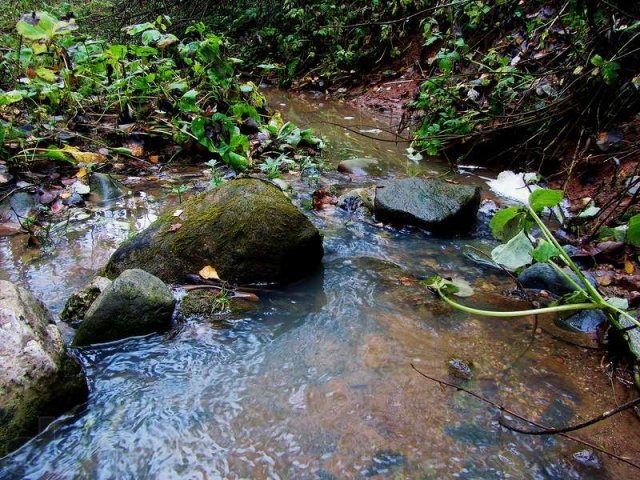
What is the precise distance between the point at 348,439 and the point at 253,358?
1.98 feet

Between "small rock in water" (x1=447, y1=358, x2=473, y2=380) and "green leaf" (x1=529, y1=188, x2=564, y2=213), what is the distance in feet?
2.32

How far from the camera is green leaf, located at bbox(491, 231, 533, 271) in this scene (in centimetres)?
175

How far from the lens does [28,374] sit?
5.20ft

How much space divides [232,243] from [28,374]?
1.19 m

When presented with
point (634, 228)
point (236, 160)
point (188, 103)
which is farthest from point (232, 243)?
point (188, 103)

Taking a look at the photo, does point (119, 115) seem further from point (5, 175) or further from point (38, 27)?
point (5, 175)

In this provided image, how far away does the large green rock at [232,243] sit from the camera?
2551mm

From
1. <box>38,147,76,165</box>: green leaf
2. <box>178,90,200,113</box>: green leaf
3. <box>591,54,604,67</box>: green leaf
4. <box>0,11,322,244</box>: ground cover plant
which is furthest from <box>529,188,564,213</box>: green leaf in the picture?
<box>38,147,76,165</box>: green leaf

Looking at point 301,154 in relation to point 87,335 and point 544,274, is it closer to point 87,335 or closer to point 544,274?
point 544,274

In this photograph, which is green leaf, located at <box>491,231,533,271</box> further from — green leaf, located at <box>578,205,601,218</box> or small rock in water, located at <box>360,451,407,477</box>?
green leaf, located at <box>578,205,601,218</box>

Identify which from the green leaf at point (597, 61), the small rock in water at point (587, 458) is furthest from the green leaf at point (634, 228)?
the green leaf at point (597, 61)

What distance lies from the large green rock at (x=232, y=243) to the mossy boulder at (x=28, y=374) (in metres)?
0.78

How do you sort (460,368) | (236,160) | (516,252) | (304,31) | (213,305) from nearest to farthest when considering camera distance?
(516,252) → (460,368) → (213,305) → (236,160) → (304,31)

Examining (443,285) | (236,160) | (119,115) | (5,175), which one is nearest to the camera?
(443,285)
